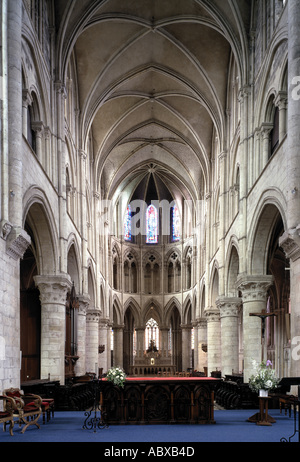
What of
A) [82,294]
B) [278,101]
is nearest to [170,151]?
[82,294]

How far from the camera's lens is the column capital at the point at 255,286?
20.0 meters

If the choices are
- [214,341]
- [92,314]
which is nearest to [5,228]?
[92,314]

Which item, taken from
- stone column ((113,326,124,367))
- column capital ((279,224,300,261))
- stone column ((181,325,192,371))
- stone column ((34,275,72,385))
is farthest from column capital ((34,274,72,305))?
stone column ((181,325,192,371))

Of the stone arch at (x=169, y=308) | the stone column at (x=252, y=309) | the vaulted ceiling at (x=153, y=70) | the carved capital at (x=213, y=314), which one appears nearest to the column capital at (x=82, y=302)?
the vaulted ceiling at (x=153, y=70)

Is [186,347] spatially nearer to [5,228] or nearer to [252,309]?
[252,309]

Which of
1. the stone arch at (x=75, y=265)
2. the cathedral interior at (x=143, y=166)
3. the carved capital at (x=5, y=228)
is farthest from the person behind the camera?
the stone arch at (x=75, y=265)

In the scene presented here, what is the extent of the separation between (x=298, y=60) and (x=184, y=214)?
3198 cm

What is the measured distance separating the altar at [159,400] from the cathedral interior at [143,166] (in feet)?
7.84

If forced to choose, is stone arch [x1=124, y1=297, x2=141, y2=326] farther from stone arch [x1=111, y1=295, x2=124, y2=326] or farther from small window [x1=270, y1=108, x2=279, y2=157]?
small window [x1=270, y1=108, x2=279, y2=157]

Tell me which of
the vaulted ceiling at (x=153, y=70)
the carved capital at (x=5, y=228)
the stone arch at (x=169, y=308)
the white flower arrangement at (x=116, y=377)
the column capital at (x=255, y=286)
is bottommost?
the white flower arrangement at (x=116, y=377)

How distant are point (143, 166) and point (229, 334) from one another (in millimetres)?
19401

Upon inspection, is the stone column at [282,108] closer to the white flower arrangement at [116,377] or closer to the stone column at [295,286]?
the stone column at [295,286]

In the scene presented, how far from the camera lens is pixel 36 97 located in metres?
19.0

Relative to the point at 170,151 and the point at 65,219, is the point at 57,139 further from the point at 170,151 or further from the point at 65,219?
the point at 170,151
